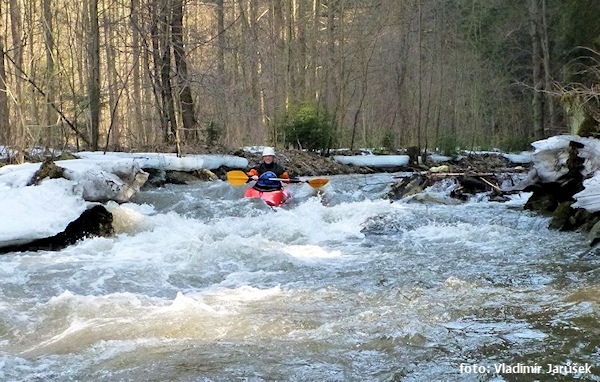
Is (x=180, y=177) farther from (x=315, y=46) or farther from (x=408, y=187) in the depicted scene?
(x=315, y=46)

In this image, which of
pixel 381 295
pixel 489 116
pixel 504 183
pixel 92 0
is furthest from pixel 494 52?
pixel 381 295

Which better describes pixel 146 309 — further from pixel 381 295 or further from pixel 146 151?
pixel 146 151

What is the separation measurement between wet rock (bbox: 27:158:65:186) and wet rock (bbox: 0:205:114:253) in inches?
33.2

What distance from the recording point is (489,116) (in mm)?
28031

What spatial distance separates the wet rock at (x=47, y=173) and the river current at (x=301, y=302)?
99 cm

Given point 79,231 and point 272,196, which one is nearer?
point 79,231

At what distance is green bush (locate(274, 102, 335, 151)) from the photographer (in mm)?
17391

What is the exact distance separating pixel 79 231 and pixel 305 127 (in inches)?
439

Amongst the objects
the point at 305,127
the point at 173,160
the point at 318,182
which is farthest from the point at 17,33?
the point at 305,127

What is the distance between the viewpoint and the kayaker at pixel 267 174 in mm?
10039

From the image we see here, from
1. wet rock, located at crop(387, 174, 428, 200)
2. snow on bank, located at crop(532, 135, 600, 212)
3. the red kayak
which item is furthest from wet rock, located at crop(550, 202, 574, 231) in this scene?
the red kayak

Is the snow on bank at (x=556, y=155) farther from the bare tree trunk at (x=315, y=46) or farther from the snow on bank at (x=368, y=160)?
the bare tree trunk at (x=315, y=46)

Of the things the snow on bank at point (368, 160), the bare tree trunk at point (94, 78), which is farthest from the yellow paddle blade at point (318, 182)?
the snow on bank at point (368, 160)

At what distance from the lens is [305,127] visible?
1741 cm
